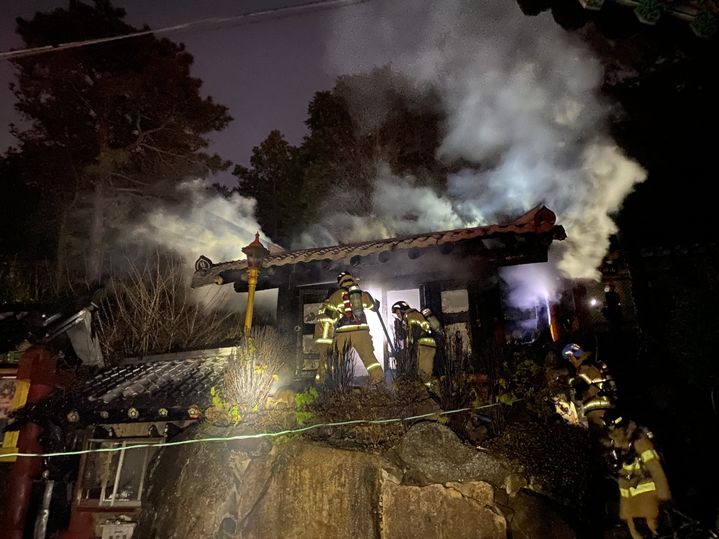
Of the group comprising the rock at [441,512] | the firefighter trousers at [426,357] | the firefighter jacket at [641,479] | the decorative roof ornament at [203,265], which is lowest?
the rock at [441,512]

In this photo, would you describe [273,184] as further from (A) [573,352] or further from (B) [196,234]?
(A) [573,352]

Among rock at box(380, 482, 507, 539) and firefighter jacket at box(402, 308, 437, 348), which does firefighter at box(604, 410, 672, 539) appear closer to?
rock at box(380, 482, 507, 539)

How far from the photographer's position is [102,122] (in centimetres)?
2031

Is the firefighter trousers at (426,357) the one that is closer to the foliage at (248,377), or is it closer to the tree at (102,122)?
the foliage at (248,377)

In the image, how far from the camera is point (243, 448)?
26.5 feet

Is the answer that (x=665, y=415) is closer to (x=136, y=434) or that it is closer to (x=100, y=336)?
(x=136, y=434)

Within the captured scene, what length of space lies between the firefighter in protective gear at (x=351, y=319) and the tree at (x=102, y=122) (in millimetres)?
15291

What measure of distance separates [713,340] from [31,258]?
28.5 metres

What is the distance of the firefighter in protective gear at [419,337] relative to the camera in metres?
8.97

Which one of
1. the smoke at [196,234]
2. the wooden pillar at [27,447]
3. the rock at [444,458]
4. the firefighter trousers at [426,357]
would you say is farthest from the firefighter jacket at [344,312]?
the smoke at [196,234]

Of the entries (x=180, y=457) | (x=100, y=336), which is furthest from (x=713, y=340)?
(x=100, y=336)

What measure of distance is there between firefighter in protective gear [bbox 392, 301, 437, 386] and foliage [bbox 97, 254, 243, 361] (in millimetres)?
9946

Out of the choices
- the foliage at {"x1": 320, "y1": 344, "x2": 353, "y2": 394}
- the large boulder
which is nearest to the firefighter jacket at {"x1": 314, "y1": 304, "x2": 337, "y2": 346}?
the foliage at {"x1": 320, "y1": 344, "x2": 353, "y2": 394}

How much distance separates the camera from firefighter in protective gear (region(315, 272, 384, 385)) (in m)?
9.58
